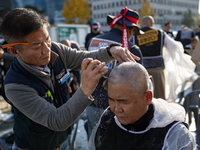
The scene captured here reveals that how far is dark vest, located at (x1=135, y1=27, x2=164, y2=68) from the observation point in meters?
3.73

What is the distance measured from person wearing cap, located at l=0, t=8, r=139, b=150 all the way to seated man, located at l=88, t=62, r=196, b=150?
142 mm

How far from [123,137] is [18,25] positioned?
101 cm

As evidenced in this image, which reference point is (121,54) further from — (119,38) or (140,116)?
(119,38)

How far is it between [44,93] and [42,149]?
1.48ft

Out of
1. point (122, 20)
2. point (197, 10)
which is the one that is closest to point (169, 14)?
point (197, 10)

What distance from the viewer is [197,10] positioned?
234 feet

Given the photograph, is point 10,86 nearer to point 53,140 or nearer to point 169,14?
point 53,140

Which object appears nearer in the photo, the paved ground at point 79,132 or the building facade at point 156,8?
the paved ground at point 79,132

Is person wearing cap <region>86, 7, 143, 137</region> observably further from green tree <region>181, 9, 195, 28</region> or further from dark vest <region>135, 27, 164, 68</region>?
green tree <region>181, 9, 195, 28</region>

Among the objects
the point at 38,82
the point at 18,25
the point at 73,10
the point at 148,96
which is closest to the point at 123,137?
the point at 148,96

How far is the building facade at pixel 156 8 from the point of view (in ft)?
174

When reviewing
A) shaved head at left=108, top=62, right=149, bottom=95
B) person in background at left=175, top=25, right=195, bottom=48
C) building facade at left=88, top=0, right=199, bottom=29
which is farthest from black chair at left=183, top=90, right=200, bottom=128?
building facade at left=88, top=0, right=199, bottom=29

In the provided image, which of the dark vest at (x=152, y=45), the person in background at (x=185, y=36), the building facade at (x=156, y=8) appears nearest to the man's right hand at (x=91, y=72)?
the dark vest at (x=152, y=45)

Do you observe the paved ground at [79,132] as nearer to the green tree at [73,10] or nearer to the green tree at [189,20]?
the green tree at [73,10]
